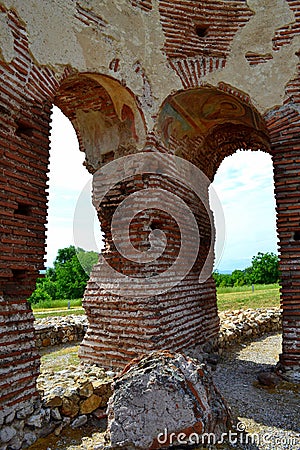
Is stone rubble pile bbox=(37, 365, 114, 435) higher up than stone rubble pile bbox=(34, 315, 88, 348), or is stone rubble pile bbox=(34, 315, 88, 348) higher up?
stone rubble pile bbox=(34, 315, 88, 348)

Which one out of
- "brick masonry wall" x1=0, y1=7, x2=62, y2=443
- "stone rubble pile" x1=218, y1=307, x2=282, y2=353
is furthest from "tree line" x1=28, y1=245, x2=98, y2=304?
"brick masonry wall" x1=0, y1=7, x2=62, y2=443

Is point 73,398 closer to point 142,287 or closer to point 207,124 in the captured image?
point 142,287

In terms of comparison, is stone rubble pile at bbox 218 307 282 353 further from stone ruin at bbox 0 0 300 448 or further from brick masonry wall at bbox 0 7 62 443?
brick masonry wall at bbox 0 7 62 443

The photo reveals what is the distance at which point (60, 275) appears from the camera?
109 ft

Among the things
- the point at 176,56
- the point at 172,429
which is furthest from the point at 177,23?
the point at 172,429

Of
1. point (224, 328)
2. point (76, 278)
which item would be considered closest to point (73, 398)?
point (224, 328)

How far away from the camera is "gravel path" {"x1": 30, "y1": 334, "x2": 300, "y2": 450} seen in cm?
398

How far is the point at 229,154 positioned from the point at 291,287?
4551 mm

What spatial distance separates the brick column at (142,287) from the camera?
18.5ft

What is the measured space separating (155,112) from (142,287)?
2.76m

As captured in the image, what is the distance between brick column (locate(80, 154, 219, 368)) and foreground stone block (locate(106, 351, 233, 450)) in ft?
5.92

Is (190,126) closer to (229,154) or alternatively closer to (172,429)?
(229,154)

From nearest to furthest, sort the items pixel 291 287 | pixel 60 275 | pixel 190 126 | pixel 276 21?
pixel 291 287, pixel 276 21, pixel 190 126, pixel 60 275

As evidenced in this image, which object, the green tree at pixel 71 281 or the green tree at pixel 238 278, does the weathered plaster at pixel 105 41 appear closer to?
the green tree at pixel 71 281
